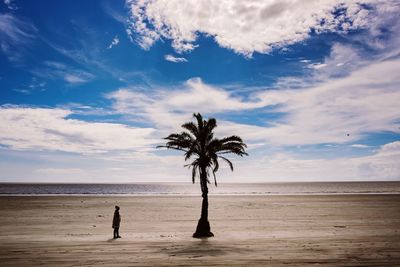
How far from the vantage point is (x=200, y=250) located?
17797 mm

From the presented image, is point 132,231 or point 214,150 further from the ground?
point 214,150

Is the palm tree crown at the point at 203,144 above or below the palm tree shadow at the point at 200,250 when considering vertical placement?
above

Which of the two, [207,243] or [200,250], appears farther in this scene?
[207,243]

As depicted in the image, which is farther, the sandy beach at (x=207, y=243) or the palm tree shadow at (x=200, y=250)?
the palm tree shadow at (x=200, y=250)

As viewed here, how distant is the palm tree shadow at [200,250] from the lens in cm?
1667

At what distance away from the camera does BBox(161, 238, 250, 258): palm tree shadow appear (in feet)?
54.7

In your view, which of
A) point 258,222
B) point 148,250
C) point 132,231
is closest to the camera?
point 148,250

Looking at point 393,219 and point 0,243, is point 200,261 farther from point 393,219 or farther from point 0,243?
point 393,219

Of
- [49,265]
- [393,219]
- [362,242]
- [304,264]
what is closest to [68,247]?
[49,265]

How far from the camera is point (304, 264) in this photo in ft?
47.4

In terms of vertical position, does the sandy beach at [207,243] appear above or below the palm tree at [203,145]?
below

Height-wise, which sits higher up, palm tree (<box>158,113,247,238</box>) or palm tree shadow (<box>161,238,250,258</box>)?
palm tree (<box>158,113,247,238</box>)

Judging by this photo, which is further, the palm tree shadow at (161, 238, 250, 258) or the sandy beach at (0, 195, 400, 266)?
the palm tree shadow at (161, 238, 250, 258)

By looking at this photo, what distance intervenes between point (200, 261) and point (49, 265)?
253 inches
